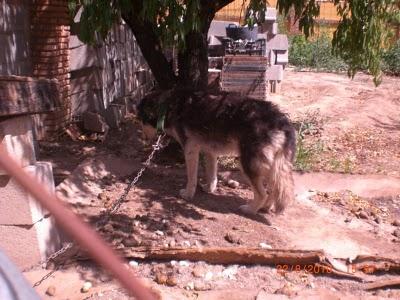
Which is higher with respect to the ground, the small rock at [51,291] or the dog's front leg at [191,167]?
the dog's front leg at [191,167]

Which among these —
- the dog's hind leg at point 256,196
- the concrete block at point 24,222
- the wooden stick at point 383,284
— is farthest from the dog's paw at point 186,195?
the wooden stick at point 383,284

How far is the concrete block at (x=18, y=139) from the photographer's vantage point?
3859 mm

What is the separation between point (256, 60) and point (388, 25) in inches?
164

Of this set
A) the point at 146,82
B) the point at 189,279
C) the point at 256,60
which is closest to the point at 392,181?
the point at 189,279

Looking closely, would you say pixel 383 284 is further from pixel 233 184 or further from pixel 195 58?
pixel 195 58

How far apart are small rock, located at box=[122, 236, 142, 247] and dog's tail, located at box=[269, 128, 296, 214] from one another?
1417mm

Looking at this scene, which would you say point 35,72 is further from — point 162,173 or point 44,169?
point 44,169

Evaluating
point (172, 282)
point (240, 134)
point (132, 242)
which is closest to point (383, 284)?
point (172, 282)

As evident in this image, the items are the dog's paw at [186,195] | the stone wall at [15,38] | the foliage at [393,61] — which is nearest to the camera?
the dog's paw at [186,195]

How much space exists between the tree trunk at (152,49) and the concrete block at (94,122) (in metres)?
1.59

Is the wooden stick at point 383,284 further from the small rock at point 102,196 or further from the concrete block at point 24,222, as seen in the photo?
the small rock at point 102,196

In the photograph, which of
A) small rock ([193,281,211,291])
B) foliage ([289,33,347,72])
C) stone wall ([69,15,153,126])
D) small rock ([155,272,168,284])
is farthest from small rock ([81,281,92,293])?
foliage ([289,33,347,72])

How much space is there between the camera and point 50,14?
7359 millimetres

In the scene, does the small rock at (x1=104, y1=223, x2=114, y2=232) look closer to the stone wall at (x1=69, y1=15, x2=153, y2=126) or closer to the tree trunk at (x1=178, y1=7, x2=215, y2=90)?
the tree trunk at (x1=178, y1=7, x2=215, y2=90)
